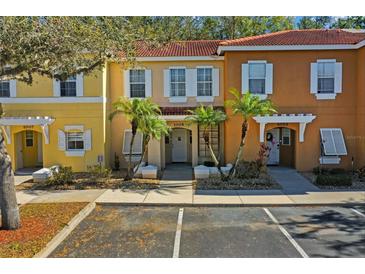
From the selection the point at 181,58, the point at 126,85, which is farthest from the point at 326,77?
the point at 126,85

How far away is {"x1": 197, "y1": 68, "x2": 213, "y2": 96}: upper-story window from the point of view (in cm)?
1745

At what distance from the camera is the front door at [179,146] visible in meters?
19.1

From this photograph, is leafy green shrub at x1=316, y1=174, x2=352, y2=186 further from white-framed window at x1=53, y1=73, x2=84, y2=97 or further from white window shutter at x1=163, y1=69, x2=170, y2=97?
white-framed window at x1=53, y1=73, x2=84, y2=97

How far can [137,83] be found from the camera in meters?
17.4

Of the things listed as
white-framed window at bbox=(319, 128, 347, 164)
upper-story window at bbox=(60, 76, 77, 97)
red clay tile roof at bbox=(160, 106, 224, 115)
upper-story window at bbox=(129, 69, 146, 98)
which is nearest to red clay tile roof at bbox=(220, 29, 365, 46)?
red clay tile roof at bbox=(160, 106, 224, 115)

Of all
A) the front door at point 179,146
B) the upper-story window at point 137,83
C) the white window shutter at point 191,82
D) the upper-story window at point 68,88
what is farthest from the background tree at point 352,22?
the upper-story window at point 68,88

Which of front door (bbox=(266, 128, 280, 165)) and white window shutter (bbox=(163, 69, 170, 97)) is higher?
white window shutter (bbox=(163, 69, 170, 97))

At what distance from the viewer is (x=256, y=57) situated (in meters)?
16.0

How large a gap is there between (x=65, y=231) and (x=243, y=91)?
10.8 meters

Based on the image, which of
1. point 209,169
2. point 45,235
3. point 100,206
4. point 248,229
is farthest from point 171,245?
point 209,169

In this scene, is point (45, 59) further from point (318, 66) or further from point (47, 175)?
point (318, 66)

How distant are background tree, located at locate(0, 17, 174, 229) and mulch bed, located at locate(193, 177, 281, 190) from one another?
240 inches

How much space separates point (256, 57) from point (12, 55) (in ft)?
37.4

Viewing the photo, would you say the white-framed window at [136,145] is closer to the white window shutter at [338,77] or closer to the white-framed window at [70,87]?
the white-framed window at [70,87]
